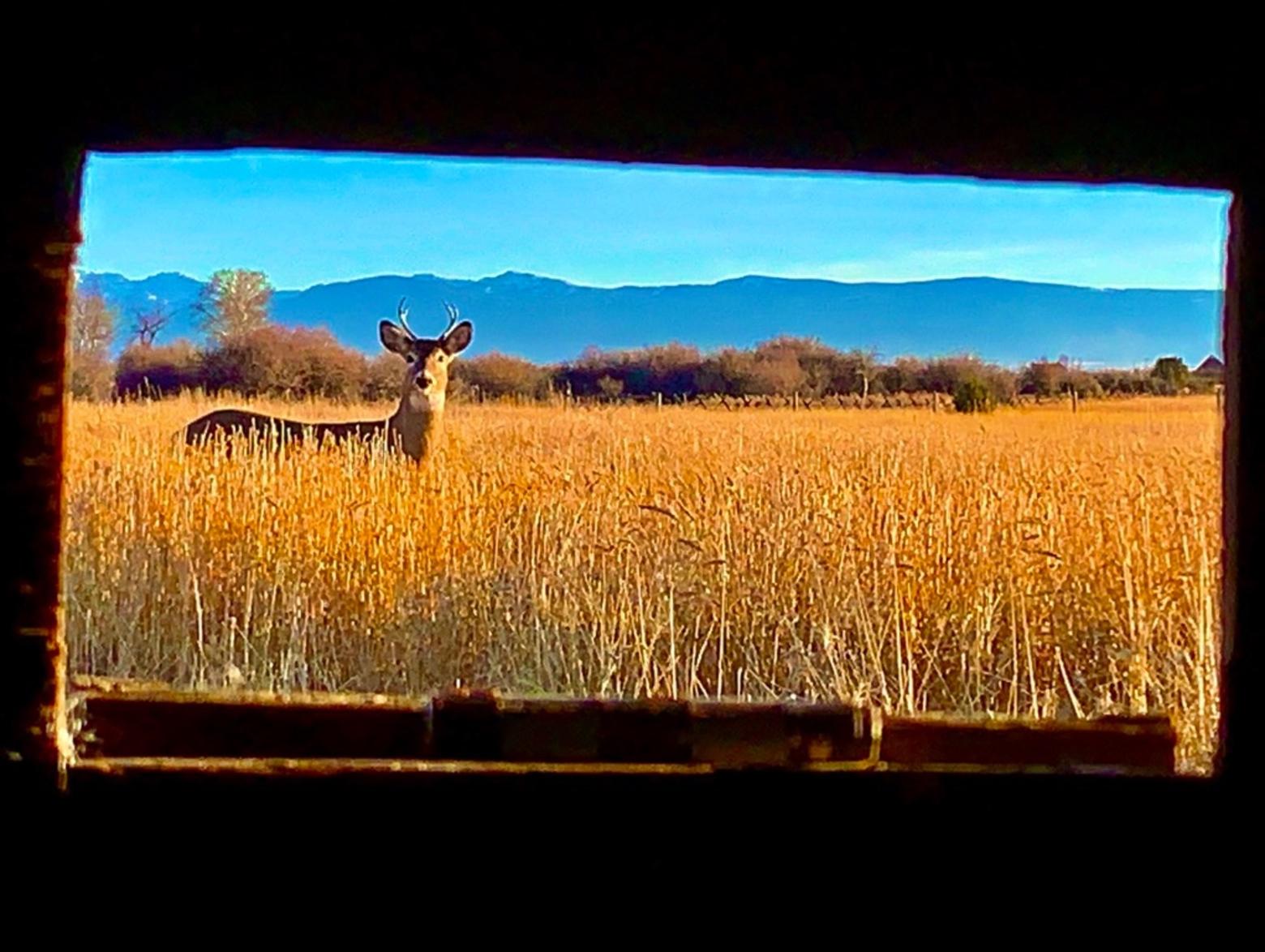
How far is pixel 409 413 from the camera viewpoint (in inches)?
281

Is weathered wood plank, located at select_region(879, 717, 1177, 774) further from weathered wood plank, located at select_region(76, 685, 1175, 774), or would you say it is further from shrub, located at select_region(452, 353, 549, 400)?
shrub, located at select_region(452, 353, 549, 400)

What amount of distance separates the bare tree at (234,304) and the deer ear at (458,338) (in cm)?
304

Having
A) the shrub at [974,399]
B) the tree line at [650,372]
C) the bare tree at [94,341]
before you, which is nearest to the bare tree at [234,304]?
the tree line at [650,372]

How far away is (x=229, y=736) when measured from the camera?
1332 mm

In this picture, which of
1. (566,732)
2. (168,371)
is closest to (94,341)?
(566,732)

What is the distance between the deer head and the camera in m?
7.23

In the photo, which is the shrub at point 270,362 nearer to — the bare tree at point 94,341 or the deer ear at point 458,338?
the bare tree at point 94,341

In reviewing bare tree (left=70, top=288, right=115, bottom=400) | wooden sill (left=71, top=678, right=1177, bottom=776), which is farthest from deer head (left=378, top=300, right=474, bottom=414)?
wooden sill (left=71, top=678, right=1177, bottom=776)

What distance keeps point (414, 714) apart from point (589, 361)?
12.0ft

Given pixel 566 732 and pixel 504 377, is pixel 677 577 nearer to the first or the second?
pixel 566 732

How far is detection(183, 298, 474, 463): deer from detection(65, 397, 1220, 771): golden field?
1.93 metres

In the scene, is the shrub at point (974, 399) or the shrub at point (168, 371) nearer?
the shrub at point (168, 371)

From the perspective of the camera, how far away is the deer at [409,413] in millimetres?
5988

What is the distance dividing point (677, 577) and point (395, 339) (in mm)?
4471
